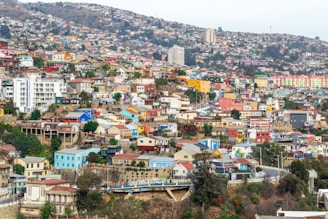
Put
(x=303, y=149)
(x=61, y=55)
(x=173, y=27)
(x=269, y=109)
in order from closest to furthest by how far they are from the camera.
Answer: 1. (x=303, y=149)
2. (x=269, y=109)
3. (x=61, y=55)
4. (x=173, y=27)

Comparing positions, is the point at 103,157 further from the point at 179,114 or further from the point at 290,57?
the point at 290,57

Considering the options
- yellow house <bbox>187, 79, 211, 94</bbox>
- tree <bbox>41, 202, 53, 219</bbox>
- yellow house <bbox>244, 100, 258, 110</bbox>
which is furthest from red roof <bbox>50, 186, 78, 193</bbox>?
yellow house <bbox>187, 79, 211, 94</bbox>

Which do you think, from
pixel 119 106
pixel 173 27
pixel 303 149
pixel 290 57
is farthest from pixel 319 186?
pixel 173 27

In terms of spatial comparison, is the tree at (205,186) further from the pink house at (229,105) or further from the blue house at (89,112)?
the pink house at (229,105)

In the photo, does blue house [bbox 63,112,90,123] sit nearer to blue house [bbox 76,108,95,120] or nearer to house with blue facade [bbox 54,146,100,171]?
blue house [bbox 76,108,95,120]

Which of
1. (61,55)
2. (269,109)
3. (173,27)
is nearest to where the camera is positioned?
(269,109)

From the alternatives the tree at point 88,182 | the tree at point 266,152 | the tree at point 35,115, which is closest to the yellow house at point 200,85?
the tree at point 266,152
